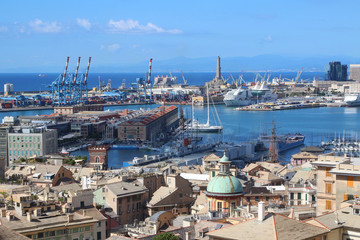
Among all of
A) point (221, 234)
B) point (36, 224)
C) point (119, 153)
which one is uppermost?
point (221, 234)

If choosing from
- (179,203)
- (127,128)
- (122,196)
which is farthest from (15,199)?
(127,128)

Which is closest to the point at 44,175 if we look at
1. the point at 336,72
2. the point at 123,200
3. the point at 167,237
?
the point at 123,200

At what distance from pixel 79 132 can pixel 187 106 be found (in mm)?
35224

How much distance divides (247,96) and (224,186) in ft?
247

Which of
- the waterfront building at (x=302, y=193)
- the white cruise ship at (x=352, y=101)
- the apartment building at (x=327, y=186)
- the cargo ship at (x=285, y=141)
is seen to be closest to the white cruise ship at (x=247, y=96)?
the white cruise ship at (x=352, y=101)

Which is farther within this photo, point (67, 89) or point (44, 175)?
point (67, 89)

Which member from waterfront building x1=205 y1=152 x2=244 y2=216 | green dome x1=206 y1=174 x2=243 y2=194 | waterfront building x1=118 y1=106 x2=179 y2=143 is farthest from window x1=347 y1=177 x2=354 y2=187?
waterfront building x1=118 y1=106 x2=179 y2=143

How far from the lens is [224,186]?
484 inches

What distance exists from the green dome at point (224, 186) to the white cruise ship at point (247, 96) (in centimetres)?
7082

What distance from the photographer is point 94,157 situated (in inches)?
927

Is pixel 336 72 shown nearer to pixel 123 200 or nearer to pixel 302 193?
pixel 302 193

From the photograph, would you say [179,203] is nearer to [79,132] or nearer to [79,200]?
[79,200]

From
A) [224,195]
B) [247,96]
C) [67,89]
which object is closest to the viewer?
[224,195]

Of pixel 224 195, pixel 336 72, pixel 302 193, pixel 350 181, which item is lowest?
pixel 302 193
